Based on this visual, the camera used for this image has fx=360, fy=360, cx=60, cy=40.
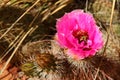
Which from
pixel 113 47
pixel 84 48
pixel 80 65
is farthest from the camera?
pixel 113 47

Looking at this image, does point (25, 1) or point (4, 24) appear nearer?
point (4, 24)

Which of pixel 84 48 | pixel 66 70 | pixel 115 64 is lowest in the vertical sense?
pixel 115 64

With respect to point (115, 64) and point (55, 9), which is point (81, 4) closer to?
point (55, 9)

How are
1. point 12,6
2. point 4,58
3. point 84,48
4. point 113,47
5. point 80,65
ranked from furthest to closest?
point 12,6, point 113,47, point 4,58, point 80,65, point 84,48

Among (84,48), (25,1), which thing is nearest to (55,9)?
(25,1)

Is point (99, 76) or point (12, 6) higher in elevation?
point (12, 6)
